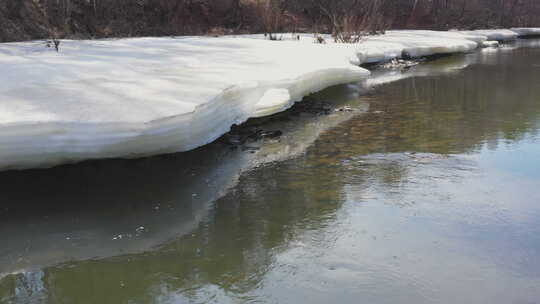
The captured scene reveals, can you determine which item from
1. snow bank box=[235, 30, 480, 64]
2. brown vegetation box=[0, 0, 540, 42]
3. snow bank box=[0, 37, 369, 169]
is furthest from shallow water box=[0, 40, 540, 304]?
brown vegetation box=[0, 0, 540, 42]

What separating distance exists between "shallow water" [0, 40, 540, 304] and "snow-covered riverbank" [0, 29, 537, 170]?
45cm

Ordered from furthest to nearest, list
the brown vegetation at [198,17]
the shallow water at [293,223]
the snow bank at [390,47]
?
the brown vegetation at [198,17] → the snow bank at [390,47] → the shallow water at [293,223]

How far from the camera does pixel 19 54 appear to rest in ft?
23.0

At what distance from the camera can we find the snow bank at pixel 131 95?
379 cm

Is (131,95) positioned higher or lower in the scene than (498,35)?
lower

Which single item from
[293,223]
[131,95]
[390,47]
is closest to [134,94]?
[131,95]

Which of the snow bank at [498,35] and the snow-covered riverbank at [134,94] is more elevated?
the snow bank at [498,35]

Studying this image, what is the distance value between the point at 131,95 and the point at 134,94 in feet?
0.15

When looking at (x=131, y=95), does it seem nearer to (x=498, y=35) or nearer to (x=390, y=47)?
(x=390, y=47)

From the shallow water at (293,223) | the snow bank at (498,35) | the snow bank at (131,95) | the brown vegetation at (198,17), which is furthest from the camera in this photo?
the snow bank at (498,35)

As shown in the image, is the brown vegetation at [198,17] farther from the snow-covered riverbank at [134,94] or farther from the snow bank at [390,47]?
the snow-covered riverbank at [134,94]

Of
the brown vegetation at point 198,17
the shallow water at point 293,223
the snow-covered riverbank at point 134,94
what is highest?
the brown vegetation at point 198,17

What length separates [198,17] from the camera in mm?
17016

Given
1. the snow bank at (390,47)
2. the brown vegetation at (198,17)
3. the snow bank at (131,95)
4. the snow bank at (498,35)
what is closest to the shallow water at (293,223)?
the snow bank at (131,95)
